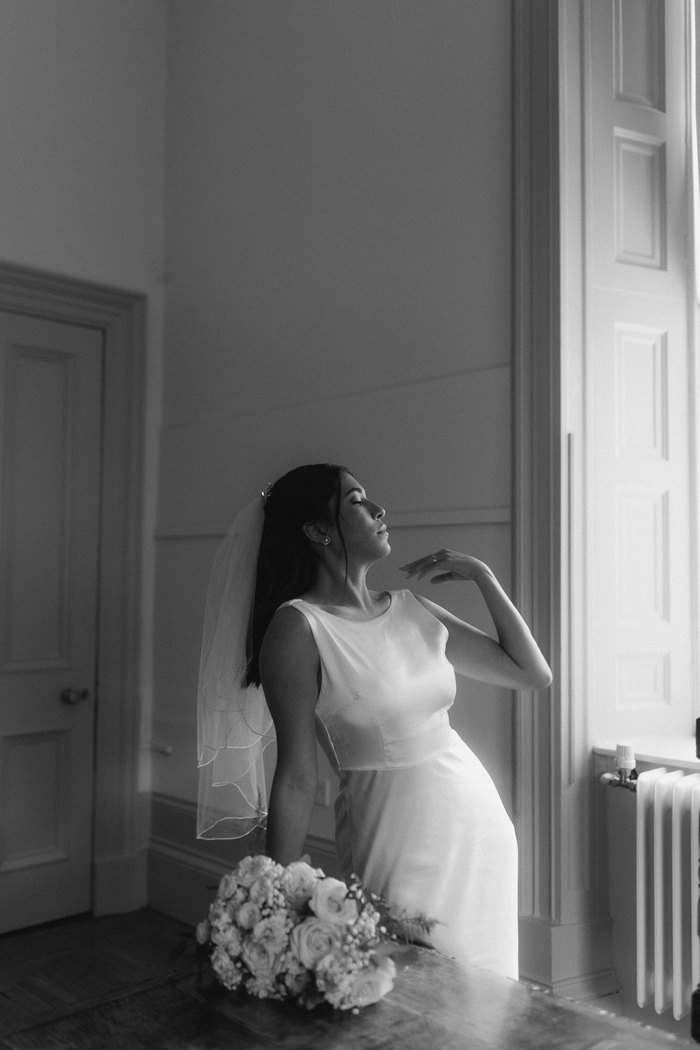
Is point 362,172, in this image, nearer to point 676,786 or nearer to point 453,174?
point 453,174

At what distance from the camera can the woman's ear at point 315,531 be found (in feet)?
7.93

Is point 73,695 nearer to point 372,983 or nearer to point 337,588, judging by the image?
point 337,588

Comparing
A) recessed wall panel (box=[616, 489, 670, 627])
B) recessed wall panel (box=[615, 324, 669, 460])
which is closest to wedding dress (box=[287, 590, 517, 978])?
recessed wall panel (box=[616, 489, 670, 627])

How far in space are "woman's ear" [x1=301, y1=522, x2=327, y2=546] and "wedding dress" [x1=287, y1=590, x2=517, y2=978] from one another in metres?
0.18

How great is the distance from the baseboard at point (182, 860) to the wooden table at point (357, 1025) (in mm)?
2386

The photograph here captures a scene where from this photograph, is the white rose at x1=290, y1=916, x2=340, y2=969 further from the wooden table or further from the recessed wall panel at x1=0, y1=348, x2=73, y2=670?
the recessed wall panel at x1=0, y1=348, x2=73, y2=670

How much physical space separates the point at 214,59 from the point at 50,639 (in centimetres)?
252

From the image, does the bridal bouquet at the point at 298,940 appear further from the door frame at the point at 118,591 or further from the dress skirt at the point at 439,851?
the door frame at the point at 118,591

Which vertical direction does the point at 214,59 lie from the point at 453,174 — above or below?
above

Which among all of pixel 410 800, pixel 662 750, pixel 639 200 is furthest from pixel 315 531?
pixel 639 200

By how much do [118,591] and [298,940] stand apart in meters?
3.10

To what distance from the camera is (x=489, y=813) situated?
93.4 inches

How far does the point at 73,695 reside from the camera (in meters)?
4.31

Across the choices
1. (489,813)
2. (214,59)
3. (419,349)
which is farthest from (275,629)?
(214,59)
